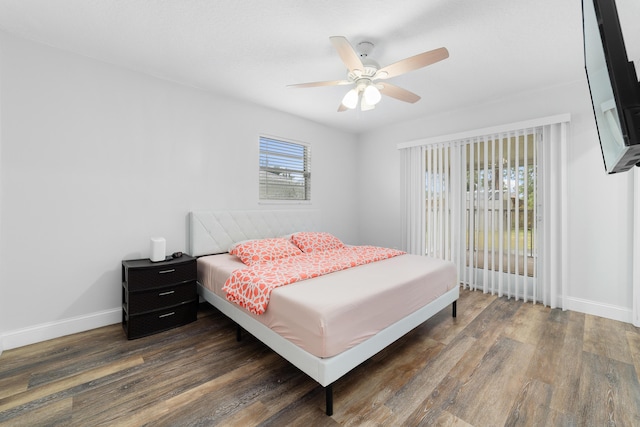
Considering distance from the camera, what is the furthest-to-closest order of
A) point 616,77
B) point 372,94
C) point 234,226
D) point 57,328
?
point 234,226
point 57,328
point 372,94
point 616,77

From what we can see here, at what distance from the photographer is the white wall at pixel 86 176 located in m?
2.33

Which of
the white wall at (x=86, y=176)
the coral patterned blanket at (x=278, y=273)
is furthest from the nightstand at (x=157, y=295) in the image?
the coral patterned blanket at (x=278, y=273)

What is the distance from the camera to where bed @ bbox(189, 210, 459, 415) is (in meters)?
1.67

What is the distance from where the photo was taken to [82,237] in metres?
2.61

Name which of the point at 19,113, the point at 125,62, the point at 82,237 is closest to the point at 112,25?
the point at 125,62

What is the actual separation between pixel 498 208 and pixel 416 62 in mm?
2496

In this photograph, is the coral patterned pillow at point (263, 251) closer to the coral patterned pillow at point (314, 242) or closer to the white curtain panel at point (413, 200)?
the coral patterned pillow at point (314, 242)

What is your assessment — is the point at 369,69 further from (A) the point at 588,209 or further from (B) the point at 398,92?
(A) the point at 588,209

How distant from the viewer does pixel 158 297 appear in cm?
264

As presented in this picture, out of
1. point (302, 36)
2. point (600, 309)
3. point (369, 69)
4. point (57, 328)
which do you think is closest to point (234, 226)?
point (57, 328)

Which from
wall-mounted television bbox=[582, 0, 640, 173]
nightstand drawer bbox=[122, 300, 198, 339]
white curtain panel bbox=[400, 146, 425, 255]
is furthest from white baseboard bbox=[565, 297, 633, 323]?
nightstand drawer bbox=[122, 300, 198, 339]

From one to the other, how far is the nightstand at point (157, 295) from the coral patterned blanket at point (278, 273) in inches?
24.2

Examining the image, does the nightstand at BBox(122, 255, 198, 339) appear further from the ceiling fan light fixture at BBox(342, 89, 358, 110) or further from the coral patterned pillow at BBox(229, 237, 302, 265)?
the ceiling fan light fixture at BBox(342, 89, 358, 110)

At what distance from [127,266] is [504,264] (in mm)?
4379
